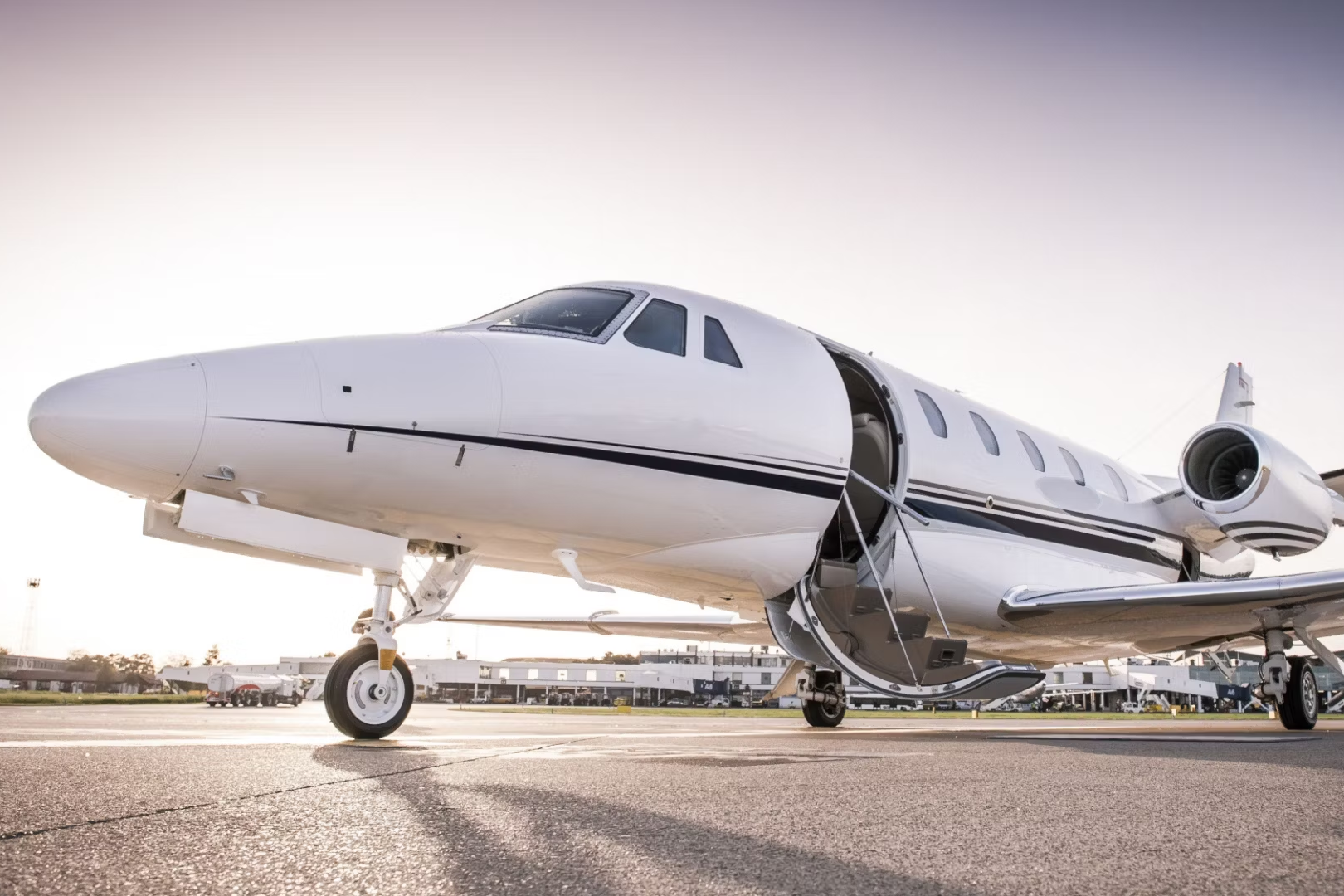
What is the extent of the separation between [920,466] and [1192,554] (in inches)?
228

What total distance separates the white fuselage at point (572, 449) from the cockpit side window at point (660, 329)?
0.29 feet

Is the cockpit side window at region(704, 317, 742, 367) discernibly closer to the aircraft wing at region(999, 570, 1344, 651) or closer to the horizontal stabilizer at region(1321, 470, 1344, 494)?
the aircraft wing at region(999, 570, 1344, 651)

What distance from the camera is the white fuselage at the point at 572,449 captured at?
525 centimetres

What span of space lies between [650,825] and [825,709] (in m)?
9.53

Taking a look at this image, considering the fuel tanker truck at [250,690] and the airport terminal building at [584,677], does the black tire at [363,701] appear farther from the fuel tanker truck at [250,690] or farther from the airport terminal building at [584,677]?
the airport terminal building at [584,677]

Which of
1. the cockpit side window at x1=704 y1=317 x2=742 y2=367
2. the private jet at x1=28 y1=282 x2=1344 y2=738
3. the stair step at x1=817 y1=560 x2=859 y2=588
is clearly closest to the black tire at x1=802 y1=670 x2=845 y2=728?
the private jet at x1=28 y1=282 x2=1344 y2=738

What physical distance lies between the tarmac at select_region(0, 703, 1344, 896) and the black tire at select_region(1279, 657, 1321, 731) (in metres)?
6.22

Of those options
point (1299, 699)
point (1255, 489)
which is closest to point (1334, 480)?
point (1255, 489)

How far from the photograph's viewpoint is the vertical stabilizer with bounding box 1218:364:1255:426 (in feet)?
44.0

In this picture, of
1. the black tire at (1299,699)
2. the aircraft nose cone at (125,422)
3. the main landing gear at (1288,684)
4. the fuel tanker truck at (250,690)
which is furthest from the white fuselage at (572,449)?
the fuel tanker truck at (250,690)

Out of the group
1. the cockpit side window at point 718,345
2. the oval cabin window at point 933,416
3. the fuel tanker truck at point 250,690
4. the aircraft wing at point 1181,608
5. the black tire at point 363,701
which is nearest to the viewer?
the black tire at point 363,701

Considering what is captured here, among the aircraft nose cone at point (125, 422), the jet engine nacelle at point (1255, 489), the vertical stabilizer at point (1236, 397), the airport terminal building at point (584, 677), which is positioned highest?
the vertical stabilizer at point (1236, 397)

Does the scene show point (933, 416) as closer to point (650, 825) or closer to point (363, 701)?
point (363, 701)

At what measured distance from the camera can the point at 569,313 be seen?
6934 mm
